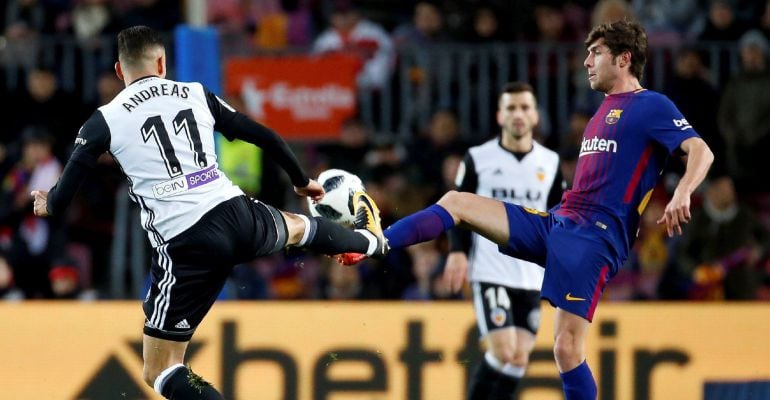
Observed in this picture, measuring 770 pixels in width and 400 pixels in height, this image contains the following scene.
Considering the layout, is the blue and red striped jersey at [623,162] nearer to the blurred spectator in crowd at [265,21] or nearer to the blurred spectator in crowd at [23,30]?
the blurred spectator in crowd at [265,21]

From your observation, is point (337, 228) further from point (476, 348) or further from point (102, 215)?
point (102, 215)

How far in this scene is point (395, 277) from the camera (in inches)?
468

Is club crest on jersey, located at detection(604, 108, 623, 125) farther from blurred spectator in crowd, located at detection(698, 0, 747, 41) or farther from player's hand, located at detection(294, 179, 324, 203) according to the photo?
blurred spectator in crowd, located at detection(698, 0, 747, 41)

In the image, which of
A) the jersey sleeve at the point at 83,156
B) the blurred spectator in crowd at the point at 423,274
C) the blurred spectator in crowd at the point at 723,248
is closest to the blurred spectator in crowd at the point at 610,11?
the blurred spectator in crowd at the point at 723,248

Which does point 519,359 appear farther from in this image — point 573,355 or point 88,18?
point 88,18

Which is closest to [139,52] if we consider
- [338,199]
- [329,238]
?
[329,238]

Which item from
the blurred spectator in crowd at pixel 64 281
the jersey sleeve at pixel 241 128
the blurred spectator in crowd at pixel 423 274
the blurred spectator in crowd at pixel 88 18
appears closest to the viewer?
the jersey sleeve at pixel 241 128

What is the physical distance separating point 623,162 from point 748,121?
573 cm

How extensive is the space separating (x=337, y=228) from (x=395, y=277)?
4358 millimetres

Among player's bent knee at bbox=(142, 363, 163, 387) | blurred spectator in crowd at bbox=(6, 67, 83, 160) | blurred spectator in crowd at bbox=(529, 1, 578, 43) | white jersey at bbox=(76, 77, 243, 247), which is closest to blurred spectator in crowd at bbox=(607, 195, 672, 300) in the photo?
blurred spectator in crowd at bbox=(529, 1, 578, 43)

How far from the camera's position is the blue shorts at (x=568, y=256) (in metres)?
7.61

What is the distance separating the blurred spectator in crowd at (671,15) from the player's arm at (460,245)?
491cm

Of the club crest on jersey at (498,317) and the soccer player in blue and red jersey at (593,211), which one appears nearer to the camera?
the soccer player in blue and red jersey at (593,211)

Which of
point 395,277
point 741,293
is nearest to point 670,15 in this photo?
point 741,293
